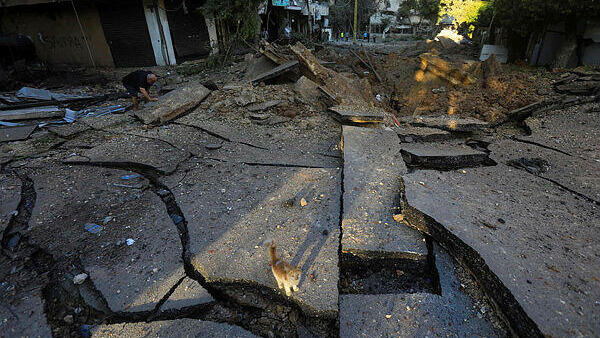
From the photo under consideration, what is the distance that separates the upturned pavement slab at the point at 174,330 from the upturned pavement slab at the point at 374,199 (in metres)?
0.85

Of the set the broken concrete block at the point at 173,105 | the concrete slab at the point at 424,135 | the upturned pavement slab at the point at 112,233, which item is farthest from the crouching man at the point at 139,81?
the concrete slab at the point at 424,135

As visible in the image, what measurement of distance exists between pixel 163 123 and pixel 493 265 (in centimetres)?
503

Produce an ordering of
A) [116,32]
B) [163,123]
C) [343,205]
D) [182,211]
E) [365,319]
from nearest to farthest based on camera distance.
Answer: [365,319] → [343,205] → [182,211] → [163,123] → [116,32]

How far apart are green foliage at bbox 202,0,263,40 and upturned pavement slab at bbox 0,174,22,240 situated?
7340mm

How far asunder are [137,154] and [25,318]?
2.38 metres

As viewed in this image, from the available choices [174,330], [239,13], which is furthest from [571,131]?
[239,13]

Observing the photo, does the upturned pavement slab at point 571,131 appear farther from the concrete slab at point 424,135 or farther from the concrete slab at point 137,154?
the concrete slab at point 137,154

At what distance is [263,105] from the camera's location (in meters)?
5.14

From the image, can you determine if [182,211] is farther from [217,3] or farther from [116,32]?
[116,32]

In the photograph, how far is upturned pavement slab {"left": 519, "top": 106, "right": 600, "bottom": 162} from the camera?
3365 mm

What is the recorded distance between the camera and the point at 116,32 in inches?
407

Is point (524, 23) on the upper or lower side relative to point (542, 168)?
upper

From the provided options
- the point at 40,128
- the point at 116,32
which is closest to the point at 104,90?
the point at 40,128

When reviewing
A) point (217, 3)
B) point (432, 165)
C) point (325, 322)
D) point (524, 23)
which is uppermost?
point (217, 3)
